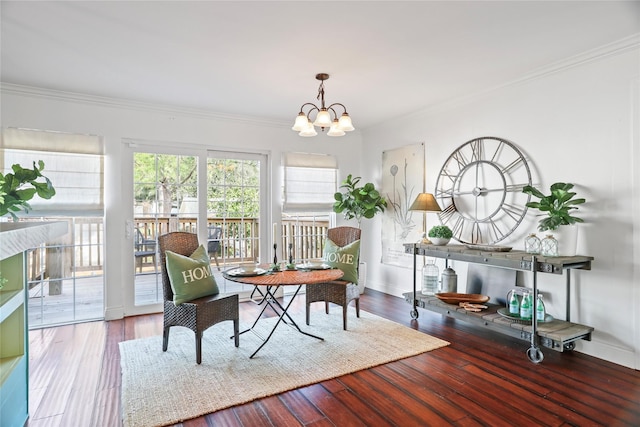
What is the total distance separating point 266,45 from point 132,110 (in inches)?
89.6

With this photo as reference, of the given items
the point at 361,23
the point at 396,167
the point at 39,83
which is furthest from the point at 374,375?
the point at 39,83

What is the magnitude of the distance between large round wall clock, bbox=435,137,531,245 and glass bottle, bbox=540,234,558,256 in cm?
46

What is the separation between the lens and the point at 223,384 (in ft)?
8.24

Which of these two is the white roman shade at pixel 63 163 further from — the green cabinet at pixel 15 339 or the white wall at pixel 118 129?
the green cabinet at pixel 15 339

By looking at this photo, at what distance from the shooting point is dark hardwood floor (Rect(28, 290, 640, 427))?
2121mm

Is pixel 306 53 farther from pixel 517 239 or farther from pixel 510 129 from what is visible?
pixel 517 239

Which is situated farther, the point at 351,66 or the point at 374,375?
the point at 351,66

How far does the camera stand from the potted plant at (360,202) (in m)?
5.01

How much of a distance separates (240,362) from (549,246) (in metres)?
2.76

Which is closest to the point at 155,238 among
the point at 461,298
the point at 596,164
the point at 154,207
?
the point at 154,207

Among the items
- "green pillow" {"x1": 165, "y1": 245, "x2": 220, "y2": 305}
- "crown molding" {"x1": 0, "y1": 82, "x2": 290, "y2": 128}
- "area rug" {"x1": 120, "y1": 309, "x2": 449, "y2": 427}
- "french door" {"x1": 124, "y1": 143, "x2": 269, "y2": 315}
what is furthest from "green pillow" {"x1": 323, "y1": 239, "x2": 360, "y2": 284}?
"crown molding" {"x1": 0, "y1": 82, "x2": 290, "y2": 128}

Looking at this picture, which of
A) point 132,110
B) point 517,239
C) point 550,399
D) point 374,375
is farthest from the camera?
point 132,110

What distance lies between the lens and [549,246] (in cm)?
303

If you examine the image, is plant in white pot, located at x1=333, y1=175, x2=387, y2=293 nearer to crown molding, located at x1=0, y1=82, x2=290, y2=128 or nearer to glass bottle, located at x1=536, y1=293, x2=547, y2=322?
crown molding, located at x1=0, y1=82, x2=290, y2=128
